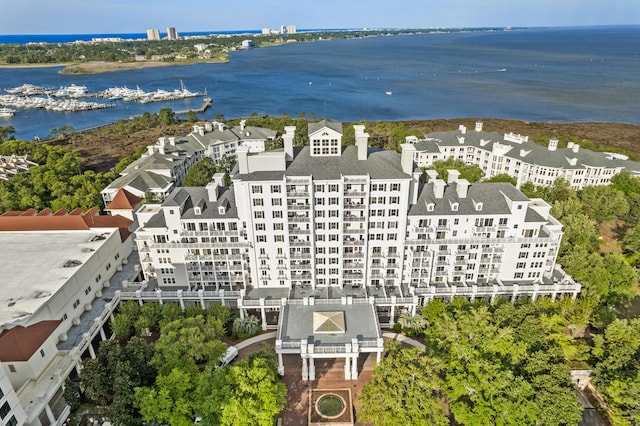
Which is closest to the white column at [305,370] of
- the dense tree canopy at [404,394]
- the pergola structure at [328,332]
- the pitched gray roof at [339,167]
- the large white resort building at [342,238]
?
the pergola structure at [328,332]

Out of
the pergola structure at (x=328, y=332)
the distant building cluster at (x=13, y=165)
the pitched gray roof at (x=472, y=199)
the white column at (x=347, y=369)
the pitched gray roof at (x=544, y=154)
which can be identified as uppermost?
the pitched gray roof at (x=472, y=199)

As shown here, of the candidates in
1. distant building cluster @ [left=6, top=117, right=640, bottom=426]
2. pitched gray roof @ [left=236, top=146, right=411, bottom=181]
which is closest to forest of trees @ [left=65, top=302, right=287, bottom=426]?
distant building cluster @ [left=6, top=117, right=640, bottom=426]

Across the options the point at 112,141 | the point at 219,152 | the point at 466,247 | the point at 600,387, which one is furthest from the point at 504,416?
the point at 112,141

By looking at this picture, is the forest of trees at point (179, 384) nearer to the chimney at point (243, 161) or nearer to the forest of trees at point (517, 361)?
the forest of trees at point (517, 361)

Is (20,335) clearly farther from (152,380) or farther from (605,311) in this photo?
(605,311)

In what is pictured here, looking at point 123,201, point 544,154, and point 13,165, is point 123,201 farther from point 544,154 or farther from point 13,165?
point 544,154

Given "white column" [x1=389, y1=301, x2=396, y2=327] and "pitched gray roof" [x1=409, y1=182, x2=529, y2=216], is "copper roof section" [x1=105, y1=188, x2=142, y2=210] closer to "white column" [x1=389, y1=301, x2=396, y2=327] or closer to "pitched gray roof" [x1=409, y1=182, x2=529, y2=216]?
"white column" [x1=389, y1=301, x2=396, y2=327]
